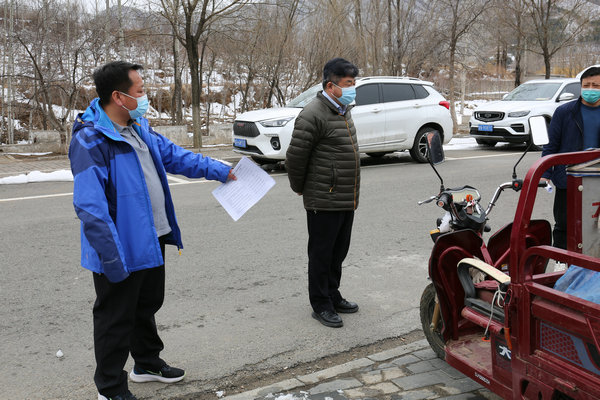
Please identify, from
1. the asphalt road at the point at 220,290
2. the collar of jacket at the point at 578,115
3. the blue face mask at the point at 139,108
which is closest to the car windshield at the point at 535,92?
the asphalt road at the point at 220,290

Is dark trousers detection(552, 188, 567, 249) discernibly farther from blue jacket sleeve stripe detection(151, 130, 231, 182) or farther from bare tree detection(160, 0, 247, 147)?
bare tree detection(160, 0, 247, 147)

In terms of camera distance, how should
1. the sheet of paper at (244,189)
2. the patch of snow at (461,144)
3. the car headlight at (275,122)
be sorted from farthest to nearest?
the patch of snow at (461,144), the car headlight at (275,122), the sheet of paper at (244,189)

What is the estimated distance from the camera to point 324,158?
4.24 metres

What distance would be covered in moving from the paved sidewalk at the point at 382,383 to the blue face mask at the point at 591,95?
2275 millimetres

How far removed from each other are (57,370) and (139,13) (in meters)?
17.3

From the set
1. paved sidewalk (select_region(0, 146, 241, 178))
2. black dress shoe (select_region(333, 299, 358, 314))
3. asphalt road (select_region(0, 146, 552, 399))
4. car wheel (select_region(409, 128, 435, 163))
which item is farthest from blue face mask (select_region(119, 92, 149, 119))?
car wheel (select_region(409, 128, 435, 163))

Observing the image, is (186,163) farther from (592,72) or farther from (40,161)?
(40,161)

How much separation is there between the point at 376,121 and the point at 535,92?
5885mm

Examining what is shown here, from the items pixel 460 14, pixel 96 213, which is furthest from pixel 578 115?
pixel 460 14

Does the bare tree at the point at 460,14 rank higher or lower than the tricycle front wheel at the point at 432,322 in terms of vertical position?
higher

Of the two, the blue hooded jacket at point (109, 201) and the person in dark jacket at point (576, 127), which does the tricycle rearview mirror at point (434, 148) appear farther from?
the blue hooded jacket at point (109, 201)

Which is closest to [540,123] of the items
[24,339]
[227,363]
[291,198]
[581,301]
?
[581,301]

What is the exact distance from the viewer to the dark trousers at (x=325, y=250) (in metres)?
4.27

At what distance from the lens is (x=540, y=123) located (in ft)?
12.0
